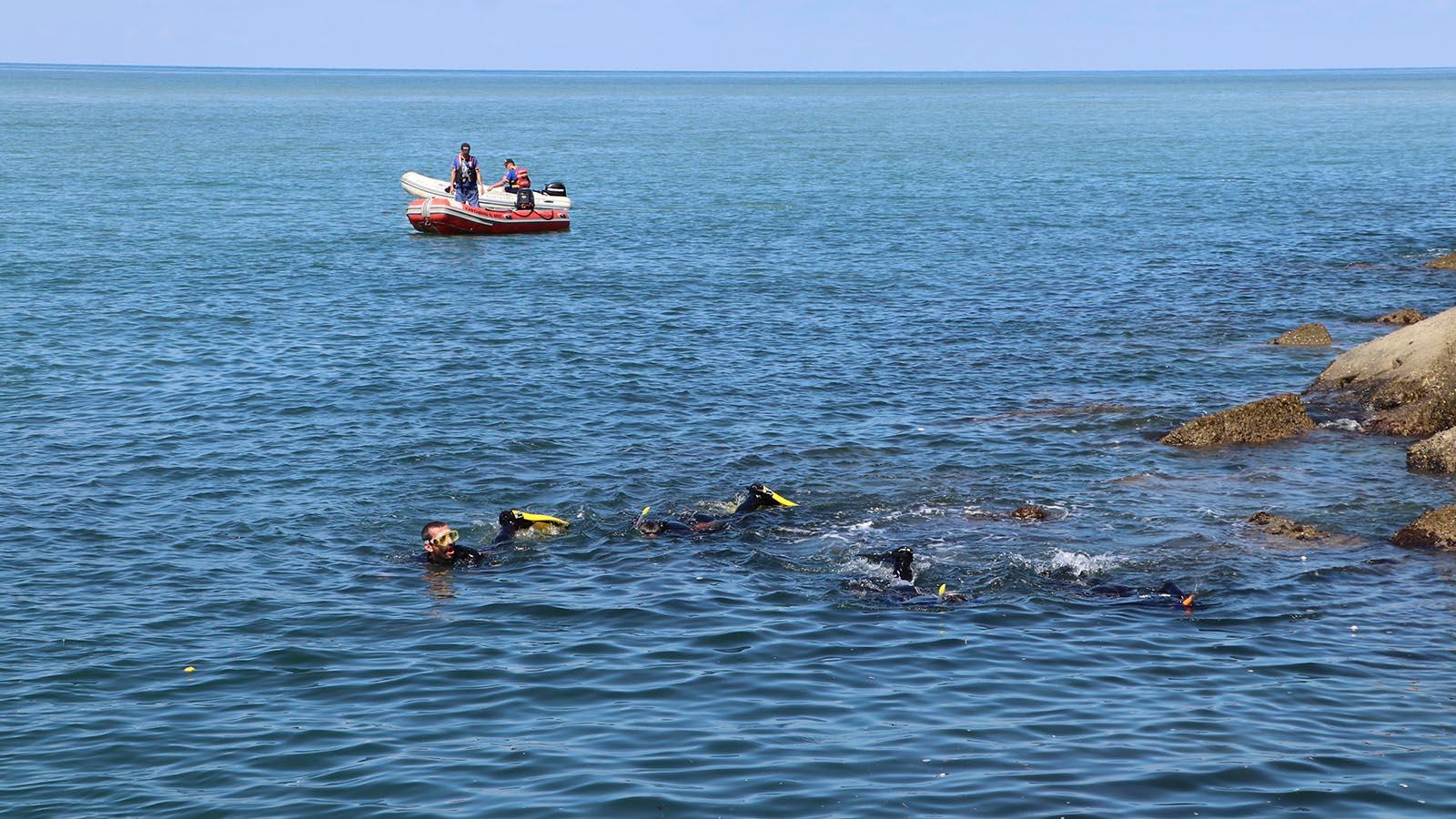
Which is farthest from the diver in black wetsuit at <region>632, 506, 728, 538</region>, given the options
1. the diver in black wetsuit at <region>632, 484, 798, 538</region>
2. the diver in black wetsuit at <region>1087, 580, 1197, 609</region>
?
the diver in black wetsuit at <region>1087, 580, 1197, 609</region>

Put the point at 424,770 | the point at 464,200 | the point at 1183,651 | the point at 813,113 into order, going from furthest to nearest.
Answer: the point at 813,113
the point at 464,200
the point at 1183,651
the point at 424,770

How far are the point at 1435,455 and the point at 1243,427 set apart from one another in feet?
10.4

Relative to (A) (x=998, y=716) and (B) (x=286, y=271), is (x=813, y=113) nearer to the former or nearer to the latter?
(B) (x=286, y=271)

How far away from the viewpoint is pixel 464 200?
183 ft

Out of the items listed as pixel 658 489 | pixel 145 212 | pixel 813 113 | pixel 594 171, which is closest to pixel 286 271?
pixel 145 212

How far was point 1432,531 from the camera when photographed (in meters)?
19.8

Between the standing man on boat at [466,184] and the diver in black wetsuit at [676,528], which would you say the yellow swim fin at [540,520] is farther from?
the standing man on boat at [466,184]

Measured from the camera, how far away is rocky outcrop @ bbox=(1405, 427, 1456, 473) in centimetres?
2325

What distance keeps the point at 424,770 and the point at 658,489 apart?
967 centimetres

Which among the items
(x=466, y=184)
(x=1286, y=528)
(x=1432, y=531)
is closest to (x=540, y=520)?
(x=1286, y=528)

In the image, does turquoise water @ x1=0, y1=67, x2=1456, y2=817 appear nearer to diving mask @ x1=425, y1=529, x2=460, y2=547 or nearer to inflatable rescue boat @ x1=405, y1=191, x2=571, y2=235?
diving mask @ x1=425, y1=529, x2=460, y2=547

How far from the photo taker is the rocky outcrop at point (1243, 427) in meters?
25.4

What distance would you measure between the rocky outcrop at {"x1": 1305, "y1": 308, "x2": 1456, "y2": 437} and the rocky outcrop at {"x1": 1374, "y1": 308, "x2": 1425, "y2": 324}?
6.53 meters

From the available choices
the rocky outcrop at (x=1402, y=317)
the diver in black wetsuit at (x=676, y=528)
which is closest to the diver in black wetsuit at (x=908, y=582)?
the diver in black wetsuit at (x=676, y=528)
